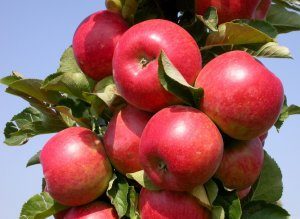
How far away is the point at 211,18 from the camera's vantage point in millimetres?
2395

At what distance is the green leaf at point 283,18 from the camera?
2809 millimetres

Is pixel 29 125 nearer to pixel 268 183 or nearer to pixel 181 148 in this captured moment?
pixel 181 148

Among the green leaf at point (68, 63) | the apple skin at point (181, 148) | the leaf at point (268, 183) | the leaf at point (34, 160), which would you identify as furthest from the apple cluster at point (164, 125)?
the leaf at point (34, 160)

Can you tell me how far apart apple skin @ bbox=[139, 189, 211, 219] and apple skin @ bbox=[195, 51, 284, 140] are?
33 centimetres

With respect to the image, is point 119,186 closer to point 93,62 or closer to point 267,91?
point 93,62

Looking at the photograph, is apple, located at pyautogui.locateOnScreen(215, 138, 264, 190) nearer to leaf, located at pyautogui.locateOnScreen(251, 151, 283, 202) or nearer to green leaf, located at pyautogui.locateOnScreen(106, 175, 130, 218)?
leaf, located at pyautogui.locateOnScreen(251, 151, 283, 202)

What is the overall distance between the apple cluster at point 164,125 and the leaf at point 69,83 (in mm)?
64

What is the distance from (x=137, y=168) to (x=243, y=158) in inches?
18.6

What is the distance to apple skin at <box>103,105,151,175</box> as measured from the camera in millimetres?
2305

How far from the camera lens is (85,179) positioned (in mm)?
2336

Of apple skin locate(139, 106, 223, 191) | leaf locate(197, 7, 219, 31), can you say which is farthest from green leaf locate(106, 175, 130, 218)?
leaf locate(197, 7, 219, 31)

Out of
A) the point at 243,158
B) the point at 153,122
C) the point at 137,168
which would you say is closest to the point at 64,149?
the point at 137,168

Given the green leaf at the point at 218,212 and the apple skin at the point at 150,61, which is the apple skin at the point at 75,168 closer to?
the apple skin at the point at 150,61

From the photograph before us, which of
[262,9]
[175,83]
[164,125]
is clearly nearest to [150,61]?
[175,83]
